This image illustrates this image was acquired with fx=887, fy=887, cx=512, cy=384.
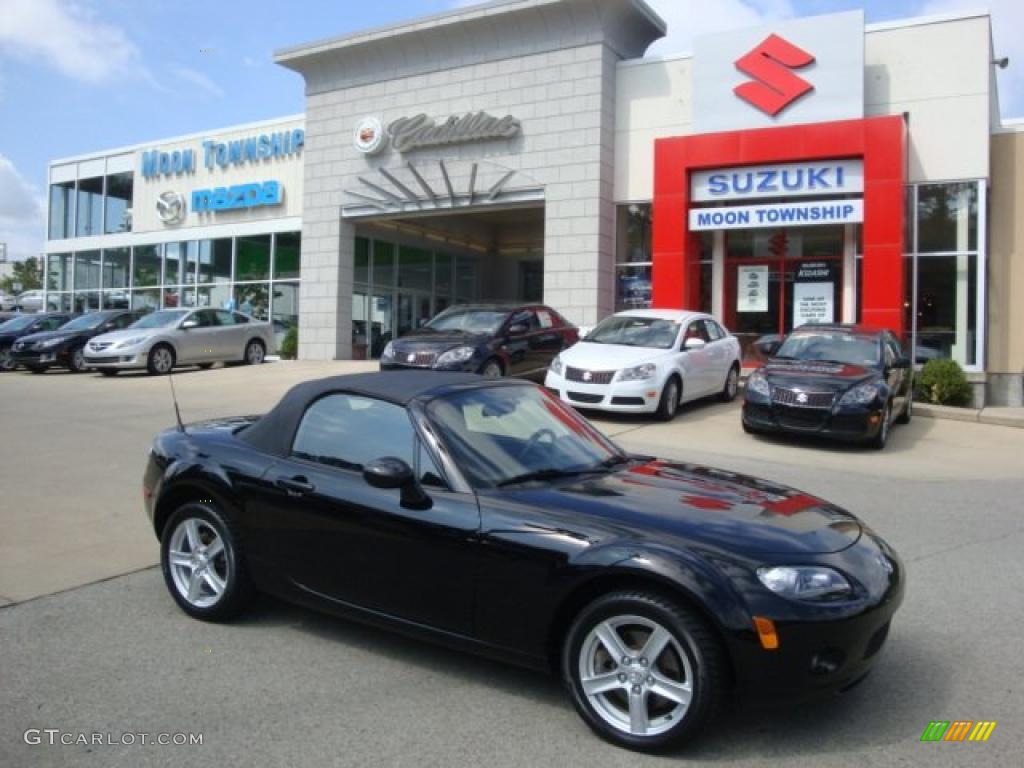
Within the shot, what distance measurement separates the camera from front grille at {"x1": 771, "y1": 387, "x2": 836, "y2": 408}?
10867mm

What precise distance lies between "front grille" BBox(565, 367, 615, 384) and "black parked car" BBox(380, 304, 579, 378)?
5.30ft

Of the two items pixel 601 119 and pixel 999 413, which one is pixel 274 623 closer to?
pixel 999 413

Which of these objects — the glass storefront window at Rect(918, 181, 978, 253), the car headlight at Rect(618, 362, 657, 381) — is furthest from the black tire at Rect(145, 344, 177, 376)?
the glass storefront window at Rect(918, 181, 978, 253)

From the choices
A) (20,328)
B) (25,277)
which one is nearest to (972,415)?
(20,328)

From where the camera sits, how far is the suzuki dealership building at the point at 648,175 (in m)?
17.7

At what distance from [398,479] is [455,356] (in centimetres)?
1000

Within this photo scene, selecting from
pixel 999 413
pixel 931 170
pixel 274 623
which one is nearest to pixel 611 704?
pixel 274 623

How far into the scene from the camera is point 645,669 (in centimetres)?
338

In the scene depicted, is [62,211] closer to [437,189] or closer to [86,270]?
[86,270]

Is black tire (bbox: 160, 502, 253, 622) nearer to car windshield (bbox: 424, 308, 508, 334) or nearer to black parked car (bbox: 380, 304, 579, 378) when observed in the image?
black parked car (bbox: 380, 304, 579, 378)

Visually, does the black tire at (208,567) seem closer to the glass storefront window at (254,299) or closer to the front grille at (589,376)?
the front grille at (589,376)

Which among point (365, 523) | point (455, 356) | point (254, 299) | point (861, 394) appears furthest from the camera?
point (254, 299)

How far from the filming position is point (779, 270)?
19.5m

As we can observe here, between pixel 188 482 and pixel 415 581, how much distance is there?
166 cm
